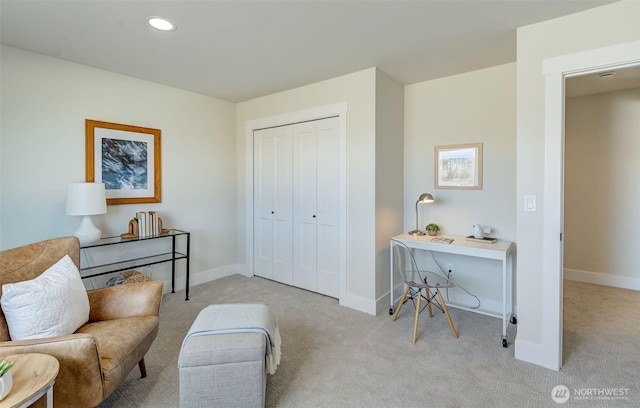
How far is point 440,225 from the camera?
3.39 m

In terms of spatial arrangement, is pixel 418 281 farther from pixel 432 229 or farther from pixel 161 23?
pixel 161 23

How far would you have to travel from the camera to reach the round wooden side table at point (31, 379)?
1148 mm

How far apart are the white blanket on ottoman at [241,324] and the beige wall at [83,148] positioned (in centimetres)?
199

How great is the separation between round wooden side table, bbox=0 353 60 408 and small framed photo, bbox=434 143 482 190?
3.32 meters

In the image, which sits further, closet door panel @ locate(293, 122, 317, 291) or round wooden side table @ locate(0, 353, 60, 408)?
closet door panel @ locate(293, 122, 317, 291)

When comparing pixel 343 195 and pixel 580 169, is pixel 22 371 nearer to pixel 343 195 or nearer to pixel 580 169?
pixel 343 195

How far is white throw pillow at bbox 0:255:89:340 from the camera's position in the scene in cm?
158

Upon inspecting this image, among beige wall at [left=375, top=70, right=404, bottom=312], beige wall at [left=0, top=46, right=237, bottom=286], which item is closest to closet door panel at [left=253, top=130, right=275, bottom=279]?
beige wall at [left=0, top=46, right=237, bottom=286]

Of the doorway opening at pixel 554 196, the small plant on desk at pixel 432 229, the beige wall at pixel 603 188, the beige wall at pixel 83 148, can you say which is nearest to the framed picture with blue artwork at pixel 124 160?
the beige wall at pixel 83 148

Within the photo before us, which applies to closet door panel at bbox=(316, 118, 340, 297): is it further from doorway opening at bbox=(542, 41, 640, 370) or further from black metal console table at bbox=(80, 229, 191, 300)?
doorway opening at bbox=(542, 41, 640, 370)

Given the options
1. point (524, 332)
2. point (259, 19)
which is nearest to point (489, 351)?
point (524, 332)

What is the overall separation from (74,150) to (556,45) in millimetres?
4083

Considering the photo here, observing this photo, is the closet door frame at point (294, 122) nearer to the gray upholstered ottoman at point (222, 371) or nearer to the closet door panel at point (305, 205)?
the closet door panel at point (305, 205)

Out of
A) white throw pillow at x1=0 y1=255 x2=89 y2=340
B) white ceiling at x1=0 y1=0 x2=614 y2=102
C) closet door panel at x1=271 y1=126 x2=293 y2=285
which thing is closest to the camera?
white throw pillow at x1=0 y1=255 x2=89 y2=340
